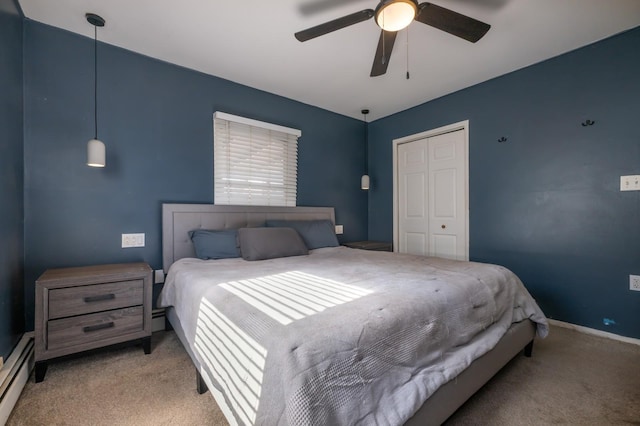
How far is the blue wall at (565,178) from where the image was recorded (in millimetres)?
2346

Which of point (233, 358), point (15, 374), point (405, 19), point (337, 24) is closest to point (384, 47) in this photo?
point (405, 19)

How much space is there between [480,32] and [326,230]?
2296mm

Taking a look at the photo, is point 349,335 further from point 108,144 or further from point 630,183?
point 630,183

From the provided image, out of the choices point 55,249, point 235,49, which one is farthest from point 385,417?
point 235,49

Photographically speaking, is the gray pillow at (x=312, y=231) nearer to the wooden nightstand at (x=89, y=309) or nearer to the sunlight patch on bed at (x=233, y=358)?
the wooden nightstand at (x=89, y=309)

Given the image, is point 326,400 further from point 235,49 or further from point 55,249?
point 235,49

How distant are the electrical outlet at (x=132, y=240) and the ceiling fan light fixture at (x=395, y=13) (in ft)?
8.52

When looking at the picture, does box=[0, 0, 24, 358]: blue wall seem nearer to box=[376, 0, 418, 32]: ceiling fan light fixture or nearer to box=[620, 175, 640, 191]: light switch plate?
box=[376, 0, 418, 32]: ceiling fan light fixture

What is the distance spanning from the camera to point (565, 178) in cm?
265

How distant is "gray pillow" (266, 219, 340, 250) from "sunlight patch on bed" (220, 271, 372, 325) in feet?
4.48

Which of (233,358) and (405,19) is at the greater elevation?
(405,19)

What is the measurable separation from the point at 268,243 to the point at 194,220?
31.8 inches

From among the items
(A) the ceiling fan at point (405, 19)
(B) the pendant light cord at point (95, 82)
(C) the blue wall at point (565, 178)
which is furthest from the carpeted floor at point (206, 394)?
(A) the ceiling fan at point (405, 19)

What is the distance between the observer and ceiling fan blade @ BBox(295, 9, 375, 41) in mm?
1675
